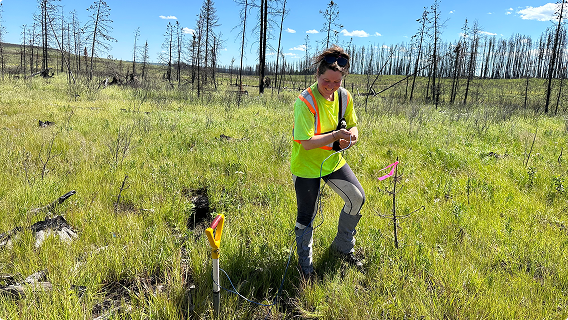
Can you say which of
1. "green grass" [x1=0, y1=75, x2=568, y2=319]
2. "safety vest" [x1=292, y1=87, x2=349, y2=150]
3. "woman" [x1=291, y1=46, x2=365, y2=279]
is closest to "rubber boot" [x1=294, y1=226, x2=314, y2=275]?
"woman" [x1=291, y1=46, x2=365, y2=279]

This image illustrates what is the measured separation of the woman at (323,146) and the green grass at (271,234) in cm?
35

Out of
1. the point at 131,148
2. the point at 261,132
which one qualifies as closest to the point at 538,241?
the point at 261,132

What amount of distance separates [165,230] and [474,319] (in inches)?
114

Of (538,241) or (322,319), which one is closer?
(322,319)

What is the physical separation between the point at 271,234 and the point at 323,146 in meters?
1.28

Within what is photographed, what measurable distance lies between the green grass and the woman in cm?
35

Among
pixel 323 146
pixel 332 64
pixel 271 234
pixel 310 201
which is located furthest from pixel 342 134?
pixel 271 234

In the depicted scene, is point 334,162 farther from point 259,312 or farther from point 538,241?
point 538,241

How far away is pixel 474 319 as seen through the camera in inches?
76.9

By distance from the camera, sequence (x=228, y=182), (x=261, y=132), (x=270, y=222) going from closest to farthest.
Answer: (x=270, y=222), (x=228, y=182), (x=261, y=132)

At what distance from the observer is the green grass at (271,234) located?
2.09m

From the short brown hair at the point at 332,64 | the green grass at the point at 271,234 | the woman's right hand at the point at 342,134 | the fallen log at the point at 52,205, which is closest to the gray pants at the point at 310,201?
the green grass at the point at 271,234

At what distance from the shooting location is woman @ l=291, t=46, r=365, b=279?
7.04 ft

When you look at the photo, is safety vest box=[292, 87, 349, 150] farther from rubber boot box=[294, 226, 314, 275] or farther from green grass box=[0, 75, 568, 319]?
green grass box=[0, 75, 568, 319]
